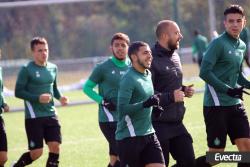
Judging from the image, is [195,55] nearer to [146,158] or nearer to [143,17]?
[143,17]

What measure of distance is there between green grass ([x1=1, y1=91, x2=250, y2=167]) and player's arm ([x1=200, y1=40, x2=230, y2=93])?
7.11 ft

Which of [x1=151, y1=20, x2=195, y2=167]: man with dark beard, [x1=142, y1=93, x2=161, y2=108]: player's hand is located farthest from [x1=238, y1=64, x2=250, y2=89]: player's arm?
[x1=142, y1=93, x2=161, y2=108]: player's hand

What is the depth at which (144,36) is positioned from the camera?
25.7 m

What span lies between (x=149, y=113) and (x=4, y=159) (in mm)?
3500

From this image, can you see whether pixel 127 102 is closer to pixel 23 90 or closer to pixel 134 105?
pixel 134 105

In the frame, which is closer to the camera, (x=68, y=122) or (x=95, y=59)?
(x=68, y=122)

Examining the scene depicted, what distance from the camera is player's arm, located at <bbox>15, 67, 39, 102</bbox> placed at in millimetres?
11227

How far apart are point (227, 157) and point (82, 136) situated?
7.54 meters

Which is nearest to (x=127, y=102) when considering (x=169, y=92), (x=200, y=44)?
(x=169, y=92)

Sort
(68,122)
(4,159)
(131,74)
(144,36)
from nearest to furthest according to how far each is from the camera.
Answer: (131,74) < (4,159) < (68,122) < (144,36)

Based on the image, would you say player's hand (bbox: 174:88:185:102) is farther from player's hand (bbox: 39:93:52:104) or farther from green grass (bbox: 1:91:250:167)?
player's hand (bbox: 39:93:52:104)

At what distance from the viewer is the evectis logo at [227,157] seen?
9133 millimetres

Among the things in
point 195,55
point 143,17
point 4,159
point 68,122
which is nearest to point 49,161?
point 4,159

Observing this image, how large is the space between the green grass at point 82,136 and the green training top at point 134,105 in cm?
296
